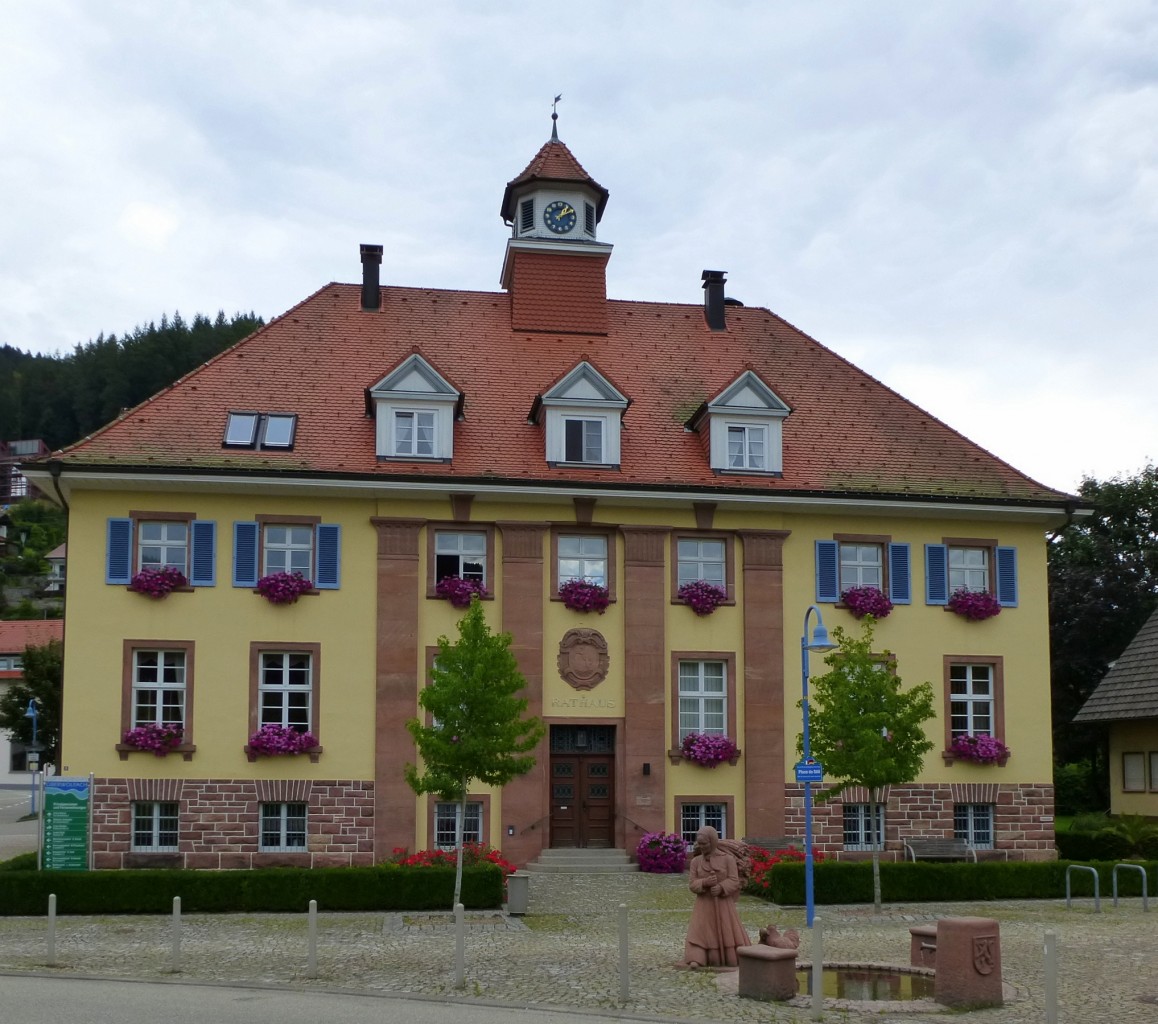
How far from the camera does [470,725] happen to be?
888 inches

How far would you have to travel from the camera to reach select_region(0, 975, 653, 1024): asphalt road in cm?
1366

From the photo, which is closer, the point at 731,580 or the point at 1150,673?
the point at 731,580

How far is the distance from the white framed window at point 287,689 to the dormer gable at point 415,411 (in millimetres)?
4321

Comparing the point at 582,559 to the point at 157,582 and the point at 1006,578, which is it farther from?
the point at 1006,578

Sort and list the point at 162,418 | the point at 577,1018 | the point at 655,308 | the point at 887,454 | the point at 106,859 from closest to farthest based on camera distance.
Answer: the point at 577,1018
the point at 106,859
the point at 162,418
the point at 887,454
the point at 655,308

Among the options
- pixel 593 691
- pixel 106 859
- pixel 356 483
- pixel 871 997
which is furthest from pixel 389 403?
pixel 871 997

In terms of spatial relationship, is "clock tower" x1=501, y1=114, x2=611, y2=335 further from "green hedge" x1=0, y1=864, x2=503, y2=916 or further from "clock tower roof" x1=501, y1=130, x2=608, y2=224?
"green hedge" x1=0, y1=864, x2=503, y2=916

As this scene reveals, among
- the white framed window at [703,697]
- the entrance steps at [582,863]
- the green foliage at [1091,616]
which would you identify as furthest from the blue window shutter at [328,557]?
the green foliage at [1091,616]

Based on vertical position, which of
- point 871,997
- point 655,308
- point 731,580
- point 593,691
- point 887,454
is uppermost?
point 655,308

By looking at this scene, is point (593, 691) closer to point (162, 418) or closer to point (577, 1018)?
point (162, 418)

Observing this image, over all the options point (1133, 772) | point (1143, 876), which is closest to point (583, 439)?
point (1143, 876)

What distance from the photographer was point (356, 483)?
2856cm

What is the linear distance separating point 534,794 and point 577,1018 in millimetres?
14899

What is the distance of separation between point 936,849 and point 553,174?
16926mm
